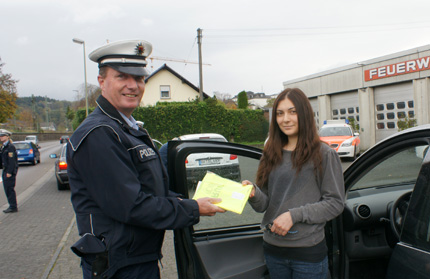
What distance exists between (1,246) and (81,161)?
195 inches

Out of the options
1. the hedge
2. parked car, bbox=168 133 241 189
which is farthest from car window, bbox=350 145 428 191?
the hedge

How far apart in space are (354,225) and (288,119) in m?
1.13

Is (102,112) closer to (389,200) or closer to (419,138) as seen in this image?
(419,138)

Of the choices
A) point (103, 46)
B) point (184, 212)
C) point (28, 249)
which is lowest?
point (28, 249)

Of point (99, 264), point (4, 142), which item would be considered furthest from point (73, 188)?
point (4, 142)

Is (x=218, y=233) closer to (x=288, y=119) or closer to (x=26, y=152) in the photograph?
(x=288, y=119)

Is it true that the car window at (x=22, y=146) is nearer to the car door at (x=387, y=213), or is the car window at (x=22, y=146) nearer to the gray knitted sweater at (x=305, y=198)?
the car door at (x=387, y=213)

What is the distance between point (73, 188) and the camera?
1.78 m

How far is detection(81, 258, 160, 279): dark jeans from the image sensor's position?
1.76 metres

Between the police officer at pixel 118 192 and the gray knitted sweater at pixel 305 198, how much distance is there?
1.38 feet

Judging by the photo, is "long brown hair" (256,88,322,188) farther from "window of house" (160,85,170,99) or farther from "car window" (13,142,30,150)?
"window of house" (160,85,170,99)

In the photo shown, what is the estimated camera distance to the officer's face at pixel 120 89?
1.92 m

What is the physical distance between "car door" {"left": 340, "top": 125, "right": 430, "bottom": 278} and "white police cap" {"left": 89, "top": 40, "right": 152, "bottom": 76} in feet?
5.16

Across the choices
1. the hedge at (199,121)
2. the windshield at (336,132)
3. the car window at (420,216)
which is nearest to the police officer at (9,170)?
the car window at (420,216)
